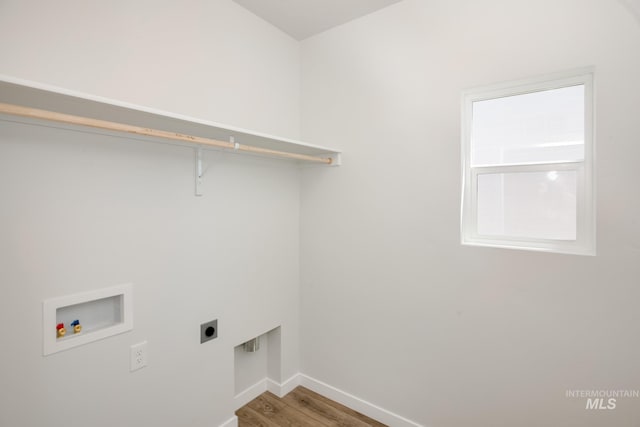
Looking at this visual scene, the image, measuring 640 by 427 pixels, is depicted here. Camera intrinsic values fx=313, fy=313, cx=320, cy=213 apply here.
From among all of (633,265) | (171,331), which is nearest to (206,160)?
(171,331)

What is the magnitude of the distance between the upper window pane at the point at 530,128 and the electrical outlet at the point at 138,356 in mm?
2003

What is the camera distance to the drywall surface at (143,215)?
1197 millimetres

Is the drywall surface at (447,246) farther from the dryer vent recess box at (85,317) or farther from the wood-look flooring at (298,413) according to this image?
the dryer vent recess box at (85,317)

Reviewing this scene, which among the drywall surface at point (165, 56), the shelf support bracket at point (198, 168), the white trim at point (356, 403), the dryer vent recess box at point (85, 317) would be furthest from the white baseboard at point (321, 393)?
the drywall surface at point (165, 56)

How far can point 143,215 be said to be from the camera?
5.04ft

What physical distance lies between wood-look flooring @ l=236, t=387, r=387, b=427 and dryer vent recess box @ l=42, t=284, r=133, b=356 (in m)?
1.13

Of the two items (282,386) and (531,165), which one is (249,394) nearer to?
(282,386)

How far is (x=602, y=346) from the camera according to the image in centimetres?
141

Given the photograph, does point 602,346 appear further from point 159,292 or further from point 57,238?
point 57,238

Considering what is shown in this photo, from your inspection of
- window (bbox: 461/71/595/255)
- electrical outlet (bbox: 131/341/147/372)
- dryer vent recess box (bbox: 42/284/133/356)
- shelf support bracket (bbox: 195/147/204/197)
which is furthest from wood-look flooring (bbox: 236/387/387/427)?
shelf support bracket (bbox: 195/147/204/197)

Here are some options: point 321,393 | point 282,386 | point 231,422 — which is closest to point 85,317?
point 231,422

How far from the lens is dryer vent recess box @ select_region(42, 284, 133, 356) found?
126 cm

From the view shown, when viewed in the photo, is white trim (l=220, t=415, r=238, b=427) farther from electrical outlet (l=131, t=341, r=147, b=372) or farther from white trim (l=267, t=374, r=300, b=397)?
electrical outlet (l=131, t=341, r=147, b=372)

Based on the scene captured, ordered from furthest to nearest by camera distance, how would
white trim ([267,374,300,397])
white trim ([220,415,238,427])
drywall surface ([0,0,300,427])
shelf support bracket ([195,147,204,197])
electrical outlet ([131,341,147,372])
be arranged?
1. white trim ([267,374,300,397])
2. white trim ([220,415,238,427])
3. shelf support bracket ([195,147,204,197])
4. electrical outlet ([131,341,147,372])
5. drywall surface ([0,0,300,427])
